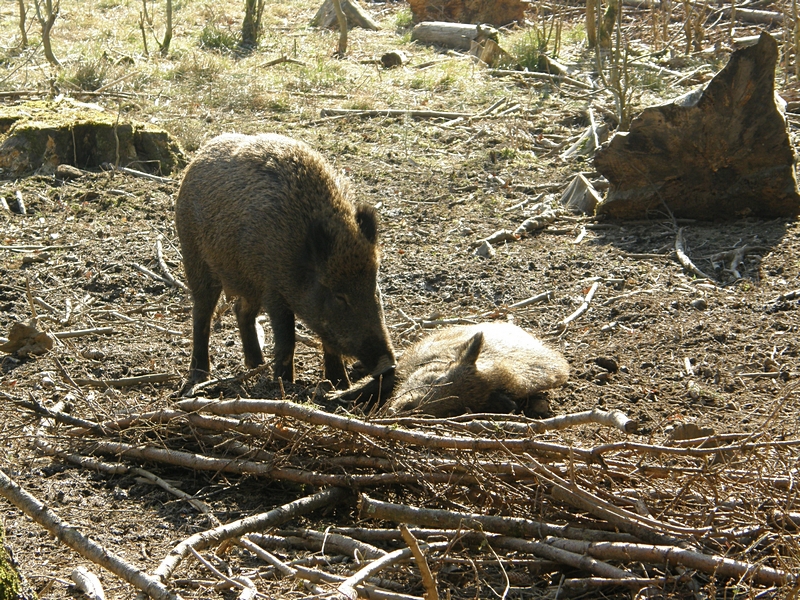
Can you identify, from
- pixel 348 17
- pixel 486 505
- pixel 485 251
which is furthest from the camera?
pixel 348 17

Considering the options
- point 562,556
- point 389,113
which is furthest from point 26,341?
point 389,113

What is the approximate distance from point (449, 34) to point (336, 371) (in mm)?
11372

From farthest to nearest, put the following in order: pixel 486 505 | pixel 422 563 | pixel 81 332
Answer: pixel 81 332, pixel 486 505, pixel 422 563

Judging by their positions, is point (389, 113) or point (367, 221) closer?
point (367, 221)

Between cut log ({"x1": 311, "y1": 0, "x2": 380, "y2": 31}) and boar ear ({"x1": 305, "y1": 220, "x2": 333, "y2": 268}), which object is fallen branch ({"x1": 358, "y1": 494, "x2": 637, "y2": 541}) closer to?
boar ear ({"x1": 305, "y1": 220, "x2": 333, "y2": 268})

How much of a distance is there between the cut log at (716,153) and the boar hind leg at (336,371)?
3.61 metres

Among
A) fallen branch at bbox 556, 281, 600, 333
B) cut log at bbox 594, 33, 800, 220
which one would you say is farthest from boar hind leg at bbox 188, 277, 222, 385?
cut log at bbox 594, 33, 800, 220

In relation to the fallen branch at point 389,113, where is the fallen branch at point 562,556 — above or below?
below

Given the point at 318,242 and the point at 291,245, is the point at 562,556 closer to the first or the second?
the point at 318,242

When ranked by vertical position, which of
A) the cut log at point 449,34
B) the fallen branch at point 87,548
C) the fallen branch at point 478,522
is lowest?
the fallen branch at point 478,522

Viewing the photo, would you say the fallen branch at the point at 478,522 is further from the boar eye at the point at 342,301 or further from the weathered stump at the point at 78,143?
the weathered stump at the point at 78,143

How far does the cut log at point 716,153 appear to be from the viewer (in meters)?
7.42

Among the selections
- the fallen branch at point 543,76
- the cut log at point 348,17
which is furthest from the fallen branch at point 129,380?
the cut log at point 348,17

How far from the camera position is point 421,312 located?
6.86m
